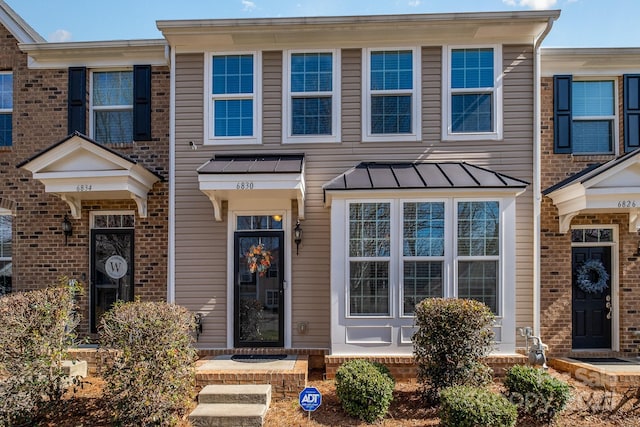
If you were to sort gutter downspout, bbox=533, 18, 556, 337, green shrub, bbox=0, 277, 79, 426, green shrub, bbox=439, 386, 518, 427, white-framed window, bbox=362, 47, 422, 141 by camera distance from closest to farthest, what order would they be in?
green shrub, bbox=439, 386, 518, 427 → green shrub, bbox=0, 277, 79, 426 → gutter downspout, bbox=533, 18, 556, 337 → white-framed window, bbox=362, 47, 422, 141

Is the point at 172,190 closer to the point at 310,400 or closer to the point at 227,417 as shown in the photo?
the point at 227,417

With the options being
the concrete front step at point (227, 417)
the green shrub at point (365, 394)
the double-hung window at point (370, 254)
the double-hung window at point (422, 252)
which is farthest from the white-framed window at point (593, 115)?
the concrete front step at point (227, 417)

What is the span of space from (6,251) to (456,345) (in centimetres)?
796

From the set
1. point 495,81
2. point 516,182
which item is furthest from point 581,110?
point 516,182

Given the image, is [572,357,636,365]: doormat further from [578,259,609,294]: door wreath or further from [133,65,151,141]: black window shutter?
[133,65,151,141]: black window shutter

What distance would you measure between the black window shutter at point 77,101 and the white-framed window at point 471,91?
6.41m

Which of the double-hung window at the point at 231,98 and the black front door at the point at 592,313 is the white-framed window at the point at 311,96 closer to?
the double-hung window at the point at 231,98

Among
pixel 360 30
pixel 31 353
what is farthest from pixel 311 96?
pixel 31 353

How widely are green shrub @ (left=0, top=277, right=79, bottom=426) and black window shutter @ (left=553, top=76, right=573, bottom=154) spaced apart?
26.4ft

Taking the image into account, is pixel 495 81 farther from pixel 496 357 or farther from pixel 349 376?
pixel 349 376

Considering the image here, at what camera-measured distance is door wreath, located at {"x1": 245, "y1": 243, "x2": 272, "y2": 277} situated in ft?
21.9

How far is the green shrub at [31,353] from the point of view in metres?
4.68

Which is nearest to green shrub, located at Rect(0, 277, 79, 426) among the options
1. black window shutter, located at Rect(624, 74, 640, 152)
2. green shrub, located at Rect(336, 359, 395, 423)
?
green shrub, located at Rect(336, 359, 395, 423)

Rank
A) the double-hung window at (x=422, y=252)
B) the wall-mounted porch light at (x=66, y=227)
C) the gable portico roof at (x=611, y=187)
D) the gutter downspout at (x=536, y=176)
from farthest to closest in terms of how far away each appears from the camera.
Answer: the wall-mounted porch light at (x=66, y=227) → the gutter downspout at (x=536, y=176) → the double-hung window at (x=422, y=252) → the gable portico roof at (x=611, y=187)
